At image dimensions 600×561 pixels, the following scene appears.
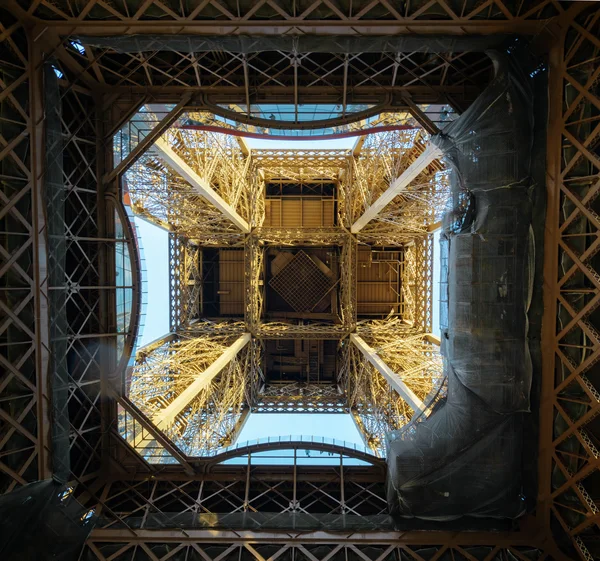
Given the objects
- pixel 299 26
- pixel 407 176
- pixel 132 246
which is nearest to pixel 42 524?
pixel 132 246

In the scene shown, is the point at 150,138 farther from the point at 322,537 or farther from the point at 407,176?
the point at 322,537

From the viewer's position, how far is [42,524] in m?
7.98

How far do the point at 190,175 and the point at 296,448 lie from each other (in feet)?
32.2

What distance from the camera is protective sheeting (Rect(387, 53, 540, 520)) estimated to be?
25.7 feet

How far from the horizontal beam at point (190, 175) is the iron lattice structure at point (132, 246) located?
1400 millimetres

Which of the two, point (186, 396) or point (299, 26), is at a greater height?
point (299, 26)

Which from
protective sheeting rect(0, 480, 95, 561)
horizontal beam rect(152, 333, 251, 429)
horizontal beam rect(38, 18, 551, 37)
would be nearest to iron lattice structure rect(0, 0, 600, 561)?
horizontal beam rect(38, 18, 551, 37)

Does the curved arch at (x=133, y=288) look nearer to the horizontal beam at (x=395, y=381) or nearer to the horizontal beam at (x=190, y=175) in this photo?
the horizontal beam at (x=190, y=175)

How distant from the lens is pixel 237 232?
70.6 feet

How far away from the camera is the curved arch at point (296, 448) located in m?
10.5

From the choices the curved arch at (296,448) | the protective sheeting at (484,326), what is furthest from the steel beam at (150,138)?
the curved arch at (296,448)

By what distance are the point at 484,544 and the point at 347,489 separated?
3.62 meters

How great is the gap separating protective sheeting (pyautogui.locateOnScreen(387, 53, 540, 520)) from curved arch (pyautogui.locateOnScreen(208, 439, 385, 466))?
4.77 feet

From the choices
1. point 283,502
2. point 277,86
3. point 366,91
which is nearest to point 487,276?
point 366,91
